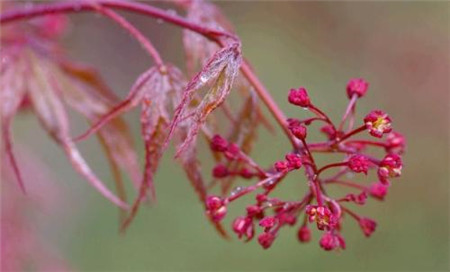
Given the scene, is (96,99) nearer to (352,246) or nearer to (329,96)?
(352,246)

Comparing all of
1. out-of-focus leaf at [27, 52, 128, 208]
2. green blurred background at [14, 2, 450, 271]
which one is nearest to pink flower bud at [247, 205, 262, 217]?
out-of-focus leaf at [27, 52, 128, 208]

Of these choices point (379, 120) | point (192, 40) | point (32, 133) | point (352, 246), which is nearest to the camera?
point (379, 120)

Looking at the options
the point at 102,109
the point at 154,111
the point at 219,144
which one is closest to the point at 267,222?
the point at 219,144

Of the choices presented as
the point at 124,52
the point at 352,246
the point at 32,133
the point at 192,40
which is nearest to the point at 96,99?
the point at 192,40

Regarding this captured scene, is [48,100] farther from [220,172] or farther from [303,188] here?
[303,188]

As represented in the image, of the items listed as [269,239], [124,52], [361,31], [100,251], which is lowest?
[269,239]

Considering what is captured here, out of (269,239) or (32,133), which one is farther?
(32,133)
